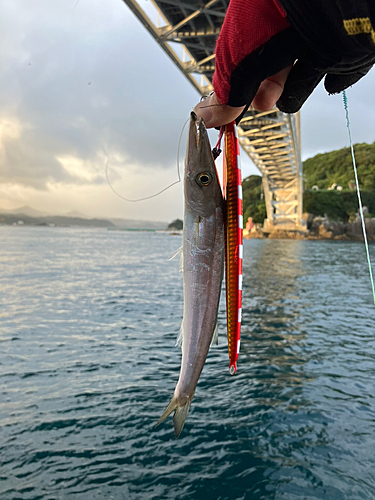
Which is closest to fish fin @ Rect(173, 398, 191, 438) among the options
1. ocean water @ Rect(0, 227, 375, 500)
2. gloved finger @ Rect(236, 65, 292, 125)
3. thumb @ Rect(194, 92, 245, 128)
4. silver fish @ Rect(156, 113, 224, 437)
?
silver fish @ Rect(156, 113, 224, 437)

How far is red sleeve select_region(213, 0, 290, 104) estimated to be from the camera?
142 centimetres

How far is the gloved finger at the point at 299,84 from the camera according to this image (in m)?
1.86

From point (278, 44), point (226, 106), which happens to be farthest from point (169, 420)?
point (278, 44)

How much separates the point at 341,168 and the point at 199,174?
449 feet

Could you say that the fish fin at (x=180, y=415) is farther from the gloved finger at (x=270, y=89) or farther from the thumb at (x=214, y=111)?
the gloved finger at (x=270, y=89)

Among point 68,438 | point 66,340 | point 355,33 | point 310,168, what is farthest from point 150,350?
point 310,168

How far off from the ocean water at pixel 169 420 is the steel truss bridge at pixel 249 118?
5533 mm

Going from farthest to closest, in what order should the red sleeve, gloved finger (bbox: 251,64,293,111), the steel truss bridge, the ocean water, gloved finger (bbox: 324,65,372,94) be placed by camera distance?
1. the steel truss bridge
2. the ocean water
3. gloved finger (bbox: 251,64,293,111)
4. gloved finger (bbox: 324,65,372,94)
5. the red sleeve

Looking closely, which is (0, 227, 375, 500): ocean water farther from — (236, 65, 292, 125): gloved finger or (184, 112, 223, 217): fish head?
(236, 65, 292, 125): gloved finger

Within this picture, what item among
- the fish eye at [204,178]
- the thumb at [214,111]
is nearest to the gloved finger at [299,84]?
the thumb at [214,111]

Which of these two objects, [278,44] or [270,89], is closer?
[278,44]

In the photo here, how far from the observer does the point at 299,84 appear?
1.95 metres

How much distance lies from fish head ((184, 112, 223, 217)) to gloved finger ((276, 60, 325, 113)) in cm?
63

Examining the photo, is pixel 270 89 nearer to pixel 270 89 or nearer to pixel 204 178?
pixel 270 89
